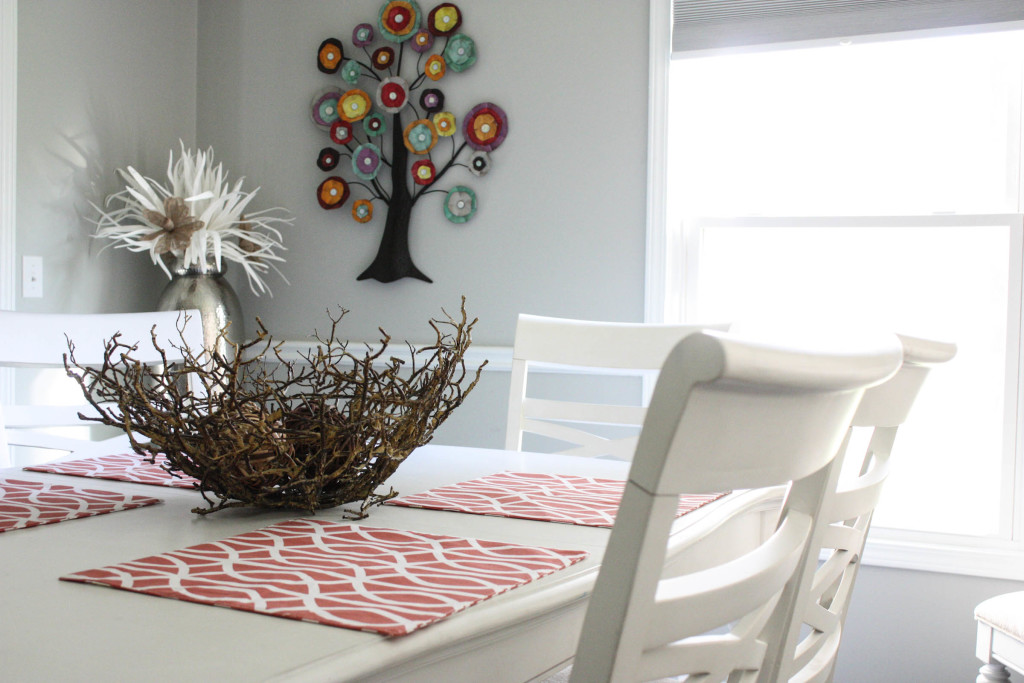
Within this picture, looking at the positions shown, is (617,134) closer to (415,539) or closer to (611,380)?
(611,380)

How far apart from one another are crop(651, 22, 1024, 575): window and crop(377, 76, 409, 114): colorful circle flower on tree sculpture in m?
0.82

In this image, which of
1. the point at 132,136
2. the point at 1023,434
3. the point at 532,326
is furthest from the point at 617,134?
the point at 132,136

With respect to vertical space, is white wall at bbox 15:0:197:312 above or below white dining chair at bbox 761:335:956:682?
above

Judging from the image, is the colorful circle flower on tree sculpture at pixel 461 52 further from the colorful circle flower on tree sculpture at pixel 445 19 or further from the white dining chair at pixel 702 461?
the white dining chair at pixel 702 461

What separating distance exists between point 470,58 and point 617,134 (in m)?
0.51

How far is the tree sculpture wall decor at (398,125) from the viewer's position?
2900mm

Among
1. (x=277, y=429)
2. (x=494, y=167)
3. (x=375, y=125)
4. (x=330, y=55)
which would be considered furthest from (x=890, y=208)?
(x=277, y=429)

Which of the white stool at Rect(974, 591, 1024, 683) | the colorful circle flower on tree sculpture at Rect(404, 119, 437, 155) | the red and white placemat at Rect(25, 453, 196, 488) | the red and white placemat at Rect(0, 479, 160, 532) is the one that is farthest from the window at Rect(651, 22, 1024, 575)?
the red and white placemat at Rect(0, 479, 160, 532)

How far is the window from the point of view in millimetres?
2430

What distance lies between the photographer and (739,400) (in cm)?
56

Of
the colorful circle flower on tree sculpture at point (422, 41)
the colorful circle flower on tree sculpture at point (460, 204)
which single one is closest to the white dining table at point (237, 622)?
the colorful circle flower on tree sculpture at point (460, 204)

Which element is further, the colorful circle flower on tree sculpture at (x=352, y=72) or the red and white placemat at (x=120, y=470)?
the colorful circle flower on tree sculpture at (x=352, y=72)

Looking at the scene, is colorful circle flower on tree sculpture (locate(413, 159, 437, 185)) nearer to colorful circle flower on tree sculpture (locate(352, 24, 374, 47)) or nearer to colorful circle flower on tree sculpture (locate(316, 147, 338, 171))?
colorful circle flower on tree sculpture (locate(316, 147, 338, 171))

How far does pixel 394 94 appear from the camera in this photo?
295 cm
